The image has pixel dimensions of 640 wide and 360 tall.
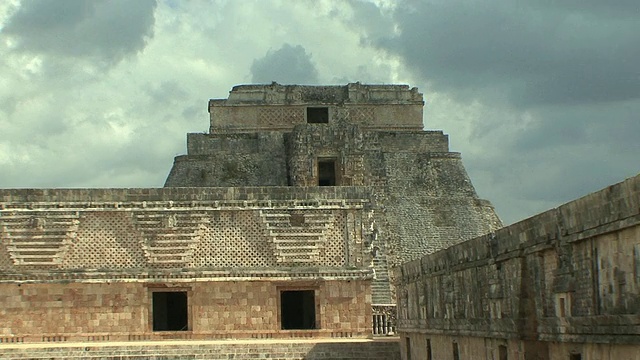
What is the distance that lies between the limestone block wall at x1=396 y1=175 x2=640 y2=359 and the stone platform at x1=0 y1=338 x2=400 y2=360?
125 inches

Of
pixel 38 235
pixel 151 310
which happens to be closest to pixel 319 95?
pixel 151 310

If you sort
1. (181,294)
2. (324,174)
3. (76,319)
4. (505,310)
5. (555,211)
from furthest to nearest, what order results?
(324,174) < (181,294) < (76,319) < (505,310) < (555,211)

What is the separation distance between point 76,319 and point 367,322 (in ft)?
21.4

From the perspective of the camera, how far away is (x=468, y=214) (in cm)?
3400

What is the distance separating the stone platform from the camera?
20578 millimetres

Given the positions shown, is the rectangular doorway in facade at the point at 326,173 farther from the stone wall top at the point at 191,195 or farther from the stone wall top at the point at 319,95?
the stone wall top at the point at 191,195

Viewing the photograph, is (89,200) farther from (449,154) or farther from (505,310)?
(449,154)

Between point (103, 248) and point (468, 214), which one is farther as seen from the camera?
point (468, 214)

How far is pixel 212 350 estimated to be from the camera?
823 inches

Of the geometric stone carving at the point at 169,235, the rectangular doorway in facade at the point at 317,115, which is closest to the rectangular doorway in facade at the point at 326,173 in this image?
the rectangular doorway in facade at the point at 317,115

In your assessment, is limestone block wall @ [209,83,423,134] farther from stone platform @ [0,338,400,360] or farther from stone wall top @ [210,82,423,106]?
stone platform @ [0,338,400,360]

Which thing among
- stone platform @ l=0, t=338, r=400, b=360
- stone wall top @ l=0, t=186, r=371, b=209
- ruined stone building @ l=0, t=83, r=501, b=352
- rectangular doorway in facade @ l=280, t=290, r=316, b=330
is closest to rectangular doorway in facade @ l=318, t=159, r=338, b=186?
rectangular doorway in facade @ l=280, t=290, r=316, b=330

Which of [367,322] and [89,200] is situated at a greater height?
[89,200]

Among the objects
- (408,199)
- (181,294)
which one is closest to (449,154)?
(408,199)
